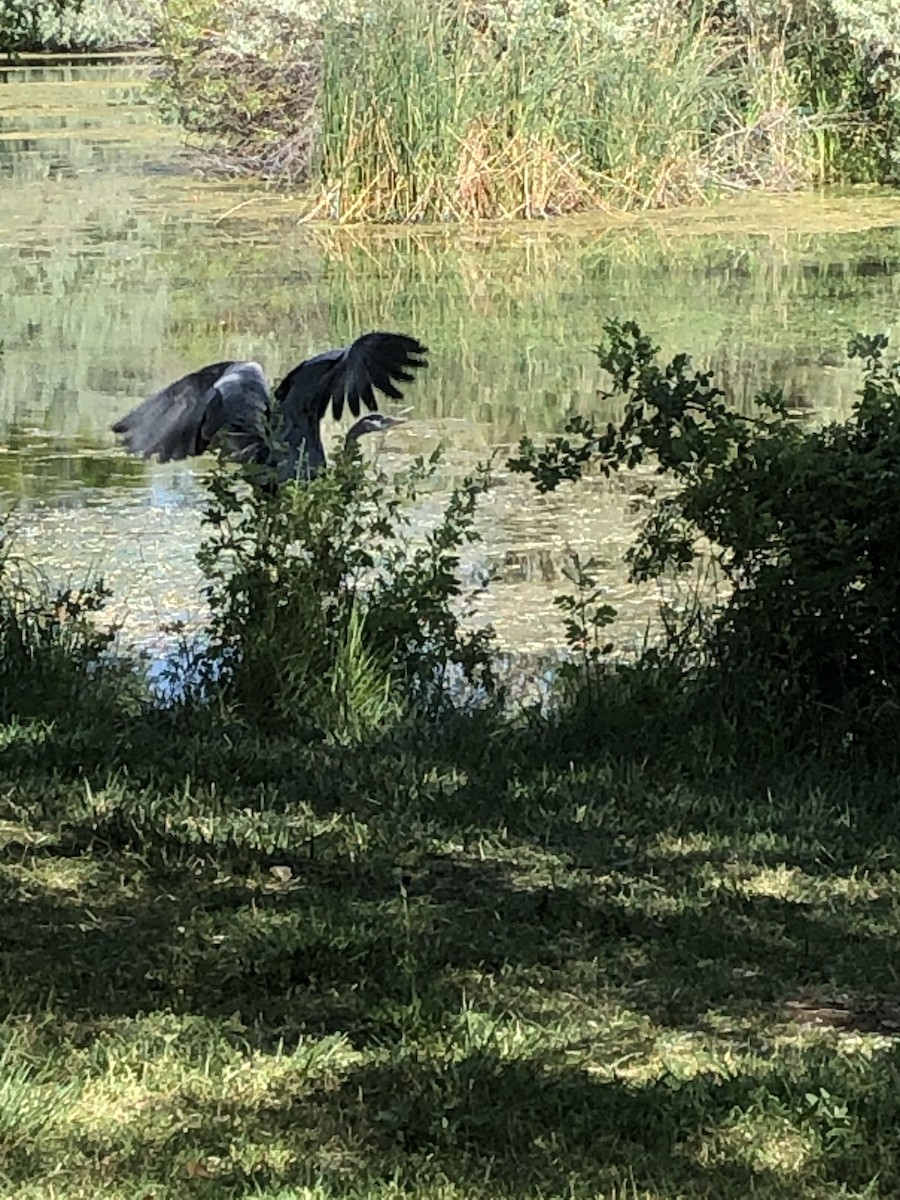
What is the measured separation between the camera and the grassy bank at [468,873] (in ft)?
8.33

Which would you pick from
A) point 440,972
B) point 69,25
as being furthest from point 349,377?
point 69,25

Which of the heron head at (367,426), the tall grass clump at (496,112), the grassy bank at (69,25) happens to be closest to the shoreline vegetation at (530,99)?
the tall grass clump at (496,112)

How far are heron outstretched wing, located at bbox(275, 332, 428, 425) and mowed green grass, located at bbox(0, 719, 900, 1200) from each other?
1.89 m

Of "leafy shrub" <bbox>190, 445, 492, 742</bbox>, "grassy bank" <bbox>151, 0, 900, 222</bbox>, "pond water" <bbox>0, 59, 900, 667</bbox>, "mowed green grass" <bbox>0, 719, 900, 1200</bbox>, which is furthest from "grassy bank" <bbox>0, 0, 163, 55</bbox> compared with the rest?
"mowed green grass" <bbox>0, 719, 900, 1200</bbox>

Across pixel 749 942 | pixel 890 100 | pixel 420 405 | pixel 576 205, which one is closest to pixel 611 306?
pixel 420 405

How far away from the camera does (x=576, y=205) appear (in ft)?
47.3

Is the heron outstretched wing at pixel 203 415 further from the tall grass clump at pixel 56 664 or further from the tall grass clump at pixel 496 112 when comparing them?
the tall grass clump at pixel 496 112

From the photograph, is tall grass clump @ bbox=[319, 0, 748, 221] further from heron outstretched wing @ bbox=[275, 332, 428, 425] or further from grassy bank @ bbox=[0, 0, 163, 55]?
grassy bank @ bbox=[0, 0, 163, 55]

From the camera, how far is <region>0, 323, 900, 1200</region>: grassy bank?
2.54 metres

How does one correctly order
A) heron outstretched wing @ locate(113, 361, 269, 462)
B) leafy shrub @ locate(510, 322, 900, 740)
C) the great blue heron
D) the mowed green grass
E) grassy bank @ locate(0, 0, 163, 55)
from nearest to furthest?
the mowed green grass, leafy shrub @ locate(510, 322, 900, 740), heron outstretched wing @ locate(113, 361, 269, 462), the great blue heron, grassy bank @ locate(0, 0, 163, 55)

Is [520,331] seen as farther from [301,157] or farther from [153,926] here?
[153,926]

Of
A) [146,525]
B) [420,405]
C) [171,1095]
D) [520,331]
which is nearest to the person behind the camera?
[171,1095]

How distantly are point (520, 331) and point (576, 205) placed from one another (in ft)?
13.7

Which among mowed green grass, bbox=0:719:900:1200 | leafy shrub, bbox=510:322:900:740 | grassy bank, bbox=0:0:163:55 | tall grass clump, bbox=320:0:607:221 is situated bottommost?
mowed green grass, bbox=0:719:900:1200
